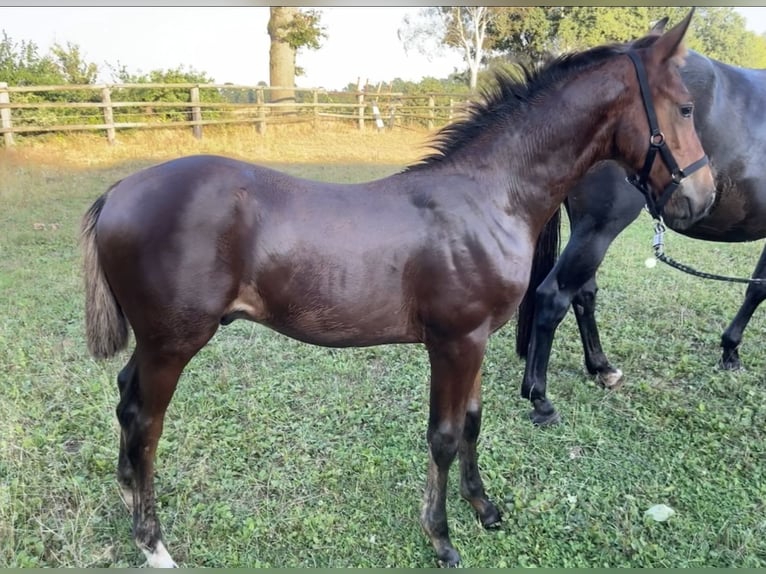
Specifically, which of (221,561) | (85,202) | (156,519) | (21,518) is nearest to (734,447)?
(221,561)

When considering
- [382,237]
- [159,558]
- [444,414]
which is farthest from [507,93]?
[159,558]

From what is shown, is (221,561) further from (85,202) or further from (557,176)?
(85,202)

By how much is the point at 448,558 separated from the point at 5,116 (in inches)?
437

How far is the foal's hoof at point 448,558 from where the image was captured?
216cm

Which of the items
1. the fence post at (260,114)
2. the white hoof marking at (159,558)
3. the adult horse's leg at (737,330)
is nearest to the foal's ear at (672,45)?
the adult horse's leg at (737,330)

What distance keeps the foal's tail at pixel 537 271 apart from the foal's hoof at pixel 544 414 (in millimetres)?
434

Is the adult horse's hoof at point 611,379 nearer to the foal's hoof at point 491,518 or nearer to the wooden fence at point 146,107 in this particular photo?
the foal's hoof at point 491,518

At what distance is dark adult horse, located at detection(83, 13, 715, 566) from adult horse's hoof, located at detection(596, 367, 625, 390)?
5.60 feet

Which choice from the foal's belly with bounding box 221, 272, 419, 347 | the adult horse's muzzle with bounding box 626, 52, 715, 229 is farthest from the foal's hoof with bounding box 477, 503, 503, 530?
the adult horse's muzzle with bounding box 626, 52, 715, 229

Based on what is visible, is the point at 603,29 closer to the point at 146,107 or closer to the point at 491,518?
the point at 146,107

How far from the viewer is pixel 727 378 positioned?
139 inches

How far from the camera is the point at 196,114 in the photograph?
37.8 ft

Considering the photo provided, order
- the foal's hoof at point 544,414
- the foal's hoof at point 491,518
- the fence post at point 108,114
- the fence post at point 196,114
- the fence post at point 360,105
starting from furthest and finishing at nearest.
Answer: the fence post at point 360,105, the fence post at point 196,114, the fence post at point 108,114, the foal's hoof at point 544,414, the foal's hoof at point 491,518

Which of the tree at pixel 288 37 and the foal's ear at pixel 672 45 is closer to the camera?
the foal's ear at pixel 672 45
